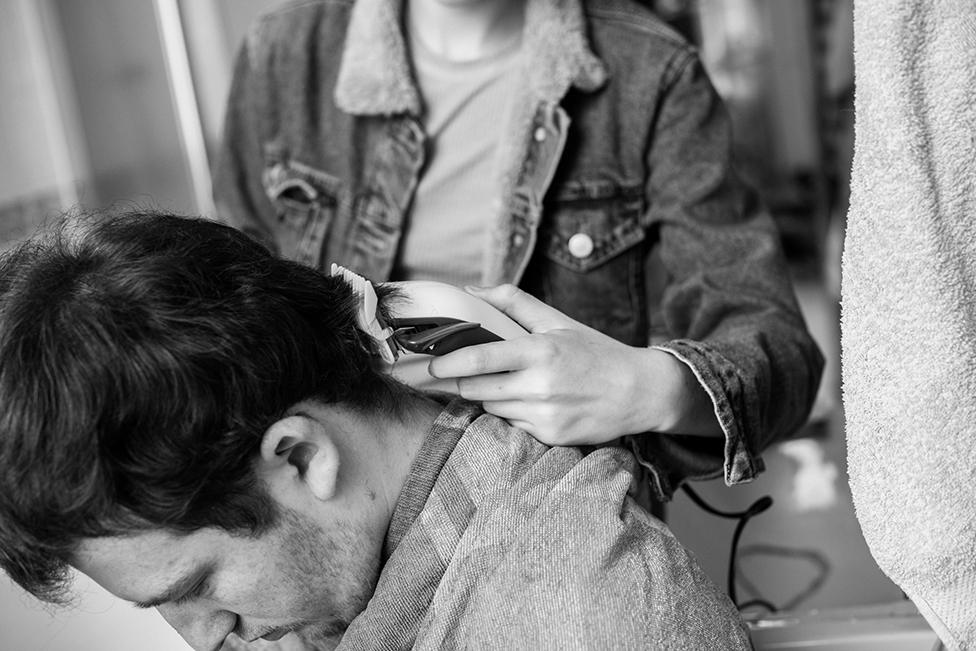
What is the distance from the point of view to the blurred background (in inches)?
59.7

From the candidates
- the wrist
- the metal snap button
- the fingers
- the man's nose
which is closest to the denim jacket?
the metal snap button

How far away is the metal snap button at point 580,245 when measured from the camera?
1.28 metres

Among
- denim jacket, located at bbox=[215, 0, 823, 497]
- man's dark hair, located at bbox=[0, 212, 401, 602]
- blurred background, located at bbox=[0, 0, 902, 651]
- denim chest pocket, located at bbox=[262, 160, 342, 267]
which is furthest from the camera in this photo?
blurred background, located at bbox=[0, 0, 902, 651]

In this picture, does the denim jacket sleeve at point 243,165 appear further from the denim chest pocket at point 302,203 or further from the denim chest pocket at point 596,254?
the denim chest pocket at point 596,254

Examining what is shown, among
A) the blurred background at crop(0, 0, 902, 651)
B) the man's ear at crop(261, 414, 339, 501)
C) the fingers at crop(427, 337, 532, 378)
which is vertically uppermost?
the fingers at crop(427, 337, 532, 378)

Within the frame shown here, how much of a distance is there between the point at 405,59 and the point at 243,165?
0.29m

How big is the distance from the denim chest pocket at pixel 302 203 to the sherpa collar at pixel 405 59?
0.10 meters

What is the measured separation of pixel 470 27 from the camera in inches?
51.0

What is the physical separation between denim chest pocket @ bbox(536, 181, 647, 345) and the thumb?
0.32 m

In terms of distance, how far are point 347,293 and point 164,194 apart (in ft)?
6.99

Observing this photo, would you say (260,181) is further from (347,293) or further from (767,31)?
(767,31)

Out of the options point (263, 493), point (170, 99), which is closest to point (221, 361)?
point (263, 493)

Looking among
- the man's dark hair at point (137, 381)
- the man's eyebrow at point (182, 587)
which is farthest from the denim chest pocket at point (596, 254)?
the man's eyebrow at point (182, 587)

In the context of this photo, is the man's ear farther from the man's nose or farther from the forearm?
the forearm
